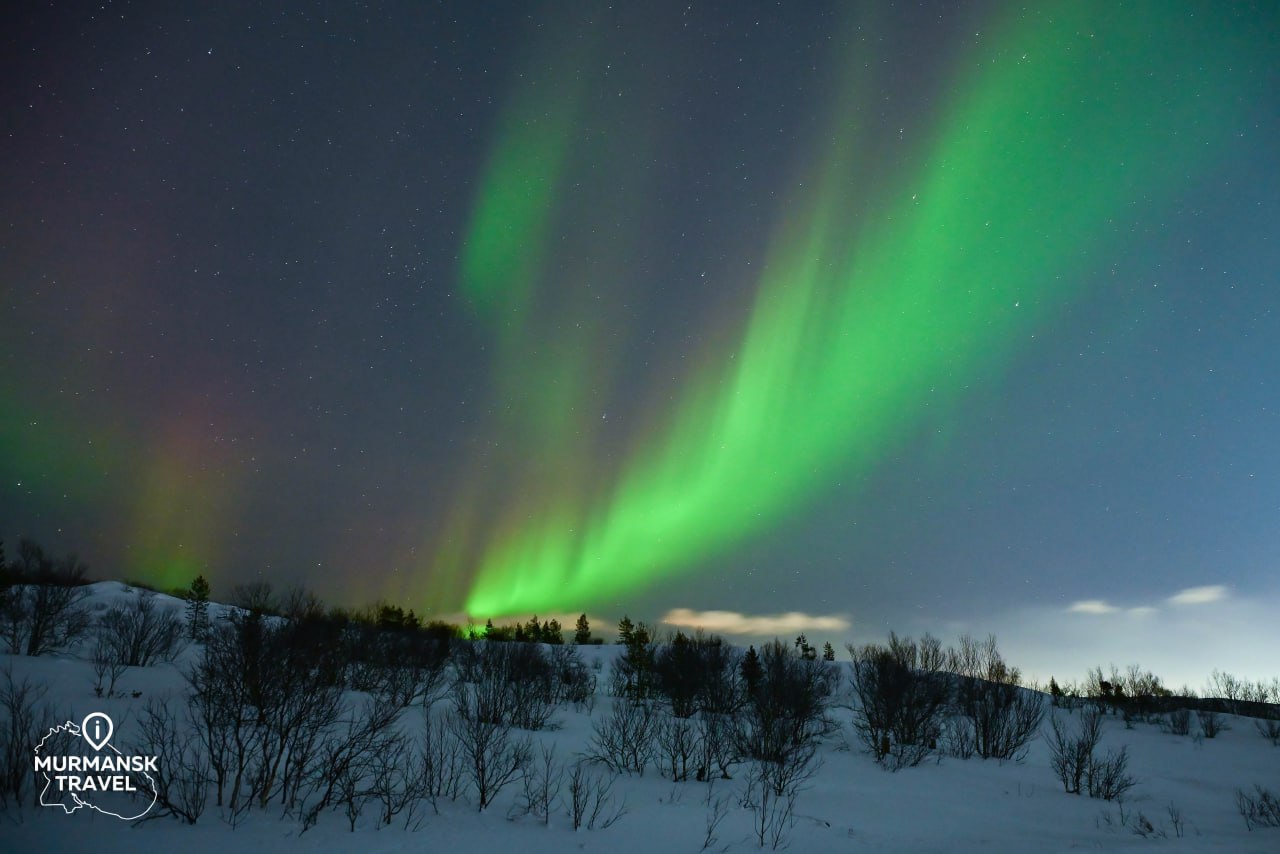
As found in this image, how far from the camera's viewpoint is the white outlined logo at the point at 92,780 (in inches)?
571

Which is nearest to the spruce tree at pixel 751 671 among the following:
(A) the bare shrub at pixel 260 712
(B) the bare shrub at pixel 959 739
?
(B) the bare shrub at pixel 959 739

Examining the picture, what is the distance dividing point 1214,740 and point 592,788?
65323 millimetres

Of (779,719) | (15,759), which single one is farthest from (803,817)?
(15,759)

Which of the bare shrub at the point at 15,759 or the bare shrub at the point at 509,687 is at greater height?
the bare shrub at the point at 15,759

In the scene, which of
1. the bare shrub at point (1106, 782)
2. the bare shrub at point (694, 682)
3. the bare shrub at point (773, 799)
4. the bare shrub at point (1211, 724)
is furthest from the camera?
the bare shrub at point (1211, 724)

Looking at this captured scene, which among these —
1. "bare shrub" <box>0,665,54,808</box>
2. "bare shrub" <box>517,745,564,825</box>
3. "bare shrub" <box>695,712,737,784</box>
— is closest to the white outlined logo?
"bare shrub" <box>0,665,54,808</box>

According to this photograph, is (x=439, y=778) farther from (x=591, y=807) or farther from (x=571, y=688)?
(x=571, y=688)

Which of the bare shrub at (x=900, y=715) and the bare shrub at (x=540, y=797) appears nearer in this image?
the bare shrub at (x=540, y=797)

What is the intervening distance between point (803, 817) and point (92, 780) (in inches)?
824

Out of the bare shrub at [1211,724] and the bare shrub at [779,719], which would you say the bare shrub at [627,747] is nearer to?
the bare shrub at [779,719]

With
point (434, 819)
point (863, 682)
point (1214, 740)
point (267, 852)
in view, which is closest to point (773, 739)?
point (863, 682)

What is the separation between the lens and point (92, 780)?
15125 millimetres

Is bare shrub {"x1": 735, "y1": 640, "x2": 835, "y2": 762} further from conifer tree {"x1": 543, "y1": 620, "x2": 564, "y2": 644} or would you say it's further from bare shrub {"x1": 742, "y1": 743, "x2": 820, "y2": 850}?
conifer tree {"x1": 543, "y1": 620, "x2": 564, "y2": 644}

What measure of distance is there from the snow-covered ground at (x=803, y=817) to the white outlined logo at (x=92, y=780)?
52 cm
